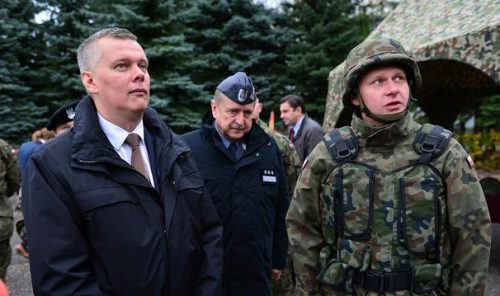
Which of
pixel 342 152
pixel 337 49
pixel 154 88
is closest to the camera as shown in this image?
pixel 342 152

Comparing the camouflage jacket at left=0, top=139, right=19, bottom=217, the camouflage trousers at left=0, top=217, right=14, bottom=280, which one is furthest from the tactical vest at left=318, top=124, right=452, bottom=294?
the camouflage jacket at left=0, top=139, right=19, bottom=217

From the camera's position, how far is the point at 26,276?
6.01m

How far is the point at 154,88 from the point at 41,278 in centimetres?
1028

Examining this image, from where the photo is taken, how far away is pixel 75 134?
1873 mm

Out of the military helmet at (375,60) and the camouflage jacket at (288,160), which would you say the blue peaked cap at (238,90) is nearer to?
the camouflage jacket at (288,160)

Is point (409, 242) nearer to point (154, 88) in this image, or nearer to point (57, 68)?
point (154, 88)

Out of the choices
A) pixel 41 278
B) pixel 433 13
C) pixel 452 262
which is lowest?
pixel 452 262

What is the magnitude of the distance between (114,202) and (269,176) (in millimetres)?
→ 1579


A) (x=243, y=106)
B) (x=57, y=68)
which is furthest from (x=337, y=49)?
(x=243, y=106)

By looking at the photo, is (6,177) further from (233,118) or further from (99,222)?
(99,222)

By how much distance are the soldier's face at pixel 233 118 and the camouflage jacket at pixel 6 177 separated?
7.32ft

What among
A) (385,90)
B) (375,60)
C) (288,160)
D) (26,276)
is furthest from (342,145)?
(26,276)

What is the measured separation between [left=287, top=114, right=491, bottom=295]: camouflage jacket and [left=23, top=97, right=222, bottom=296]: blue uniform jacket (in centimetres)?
73

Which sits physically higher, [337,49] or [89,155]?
[337,49]
